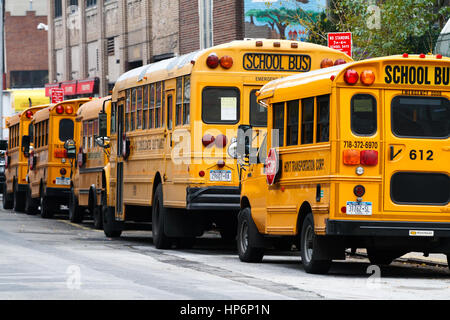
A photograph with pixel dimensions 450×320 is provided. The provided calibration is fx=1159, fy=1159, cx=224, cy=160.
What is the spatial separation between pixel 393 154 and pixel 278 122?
2.37m

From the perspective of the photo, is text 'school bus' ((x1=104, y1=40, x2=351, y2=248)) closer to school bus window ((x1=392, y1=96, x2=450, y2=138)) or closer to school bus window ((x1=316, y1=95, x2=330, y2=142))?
school bus window ((x1=316, y1=95, x2=330, y2=142))

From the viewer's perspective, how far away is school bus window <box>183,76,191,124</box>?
18475 millimetres

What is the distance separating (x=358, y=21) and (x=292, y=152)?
9.94 m

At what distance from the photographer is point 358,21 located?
82.6 feet

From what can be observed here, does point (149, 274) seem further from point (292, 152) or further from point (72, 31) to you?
point (72, 31)

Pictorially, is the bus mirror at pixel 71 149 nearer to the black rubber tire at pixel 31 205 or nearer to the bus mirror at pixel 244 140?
the black rubber tire at pixel 31 205

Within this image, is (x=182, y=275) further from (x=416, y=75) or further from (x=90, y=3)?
(x=90, y=3)

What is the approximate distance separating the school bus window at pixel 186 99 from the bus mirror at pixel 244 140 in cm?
146

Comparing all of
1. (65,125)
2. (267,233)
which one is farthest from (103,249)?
(65,125)

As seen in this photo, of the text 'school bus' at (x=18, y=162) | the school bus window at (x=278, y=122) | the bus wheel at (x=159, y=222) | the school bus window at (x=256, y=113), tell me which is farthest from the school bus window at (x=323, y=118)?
the text 'school bus' at (x=18, y=162)

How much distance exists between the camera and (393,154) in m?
14.6

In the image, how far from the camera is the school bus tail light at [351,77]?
14523 mm

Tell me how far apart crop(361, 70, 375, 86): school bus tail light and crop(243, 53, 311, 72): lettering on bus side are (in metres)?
4.19

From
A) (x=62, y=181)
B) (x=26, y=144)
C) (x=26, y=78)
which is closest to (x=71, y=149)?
(x=62, y=181)
